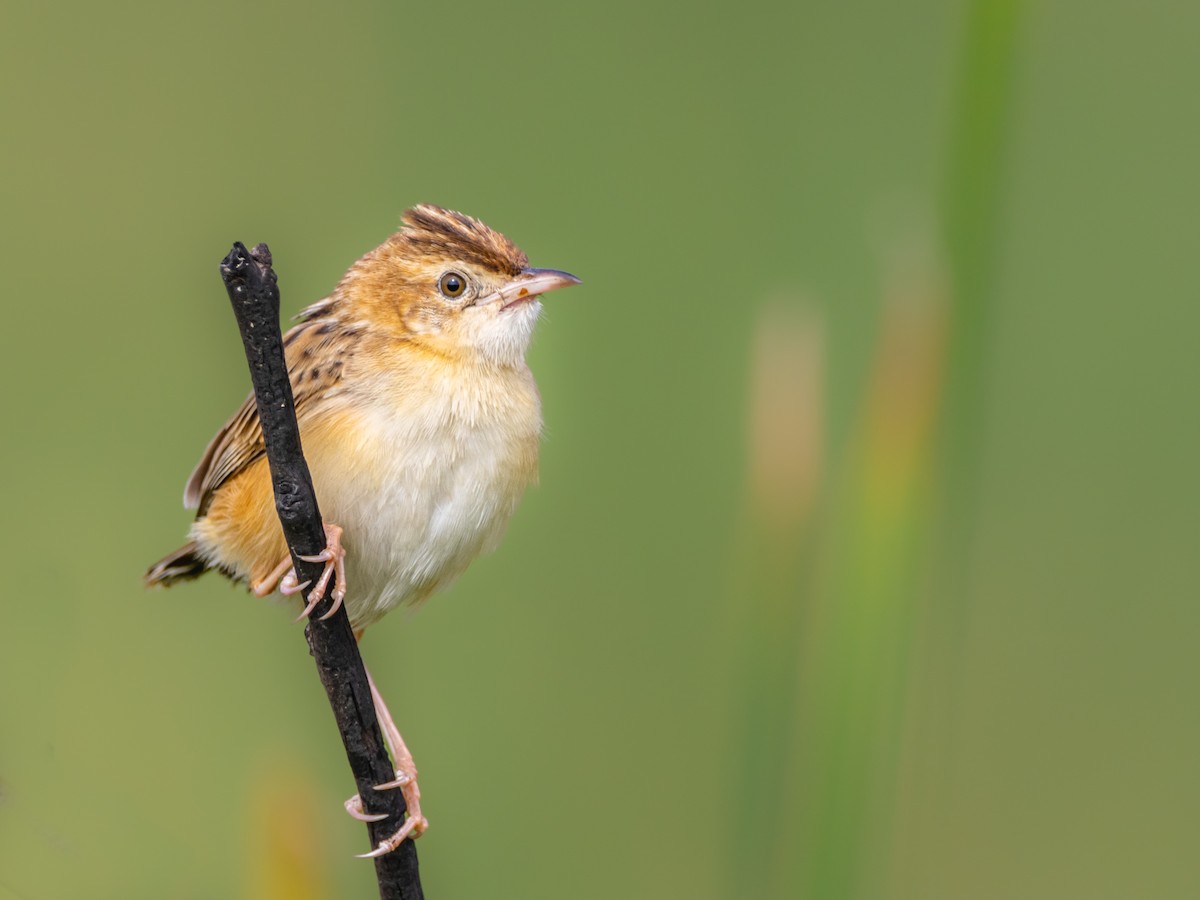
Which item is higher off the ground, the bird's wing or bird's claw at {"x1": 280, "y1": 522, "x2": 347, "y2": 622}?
the bird's wing

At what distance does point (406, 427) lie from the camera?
3451 mm

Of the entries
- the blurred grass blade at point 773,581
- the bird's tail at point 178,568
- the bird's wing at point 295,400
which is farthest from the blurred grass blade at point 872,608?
the bird's tail at point 178,568

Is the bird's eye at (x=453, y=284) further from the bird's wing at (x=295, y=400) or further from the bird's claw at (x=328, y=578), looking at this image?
the bird's claw at (x=328, y=578)

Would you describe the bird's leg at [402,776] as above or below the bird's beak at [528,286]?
below

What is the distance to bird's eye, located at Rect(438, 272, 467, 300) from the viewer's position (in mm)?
3773

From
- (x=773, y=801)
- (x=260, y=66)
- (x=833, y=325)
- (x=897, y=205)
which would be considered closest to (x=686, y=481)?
(x=833, y=325)

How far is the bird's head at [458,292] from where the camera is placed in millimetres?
3697

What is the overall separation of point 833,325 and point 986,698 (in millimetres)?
1689

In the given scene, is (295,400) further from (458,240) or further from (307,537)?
(307,537)

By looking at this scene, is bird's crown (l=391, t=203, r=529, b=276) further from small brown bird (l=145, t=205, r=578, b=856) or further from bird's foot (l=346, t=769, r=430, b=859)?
bird's foot (l=346, t=769, r=430, b=859)

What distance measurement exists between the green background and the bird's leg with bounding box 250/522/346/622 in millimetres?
466

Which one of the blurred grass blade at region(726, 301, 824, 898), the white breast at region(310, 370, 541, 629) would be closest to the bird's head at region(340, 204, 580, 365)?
the white breast at region(310, 370, 541, 629)

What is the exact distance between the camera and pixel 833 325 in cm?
604

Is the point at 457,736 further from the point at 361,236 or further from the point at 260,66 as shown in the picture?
the point at 260,66
